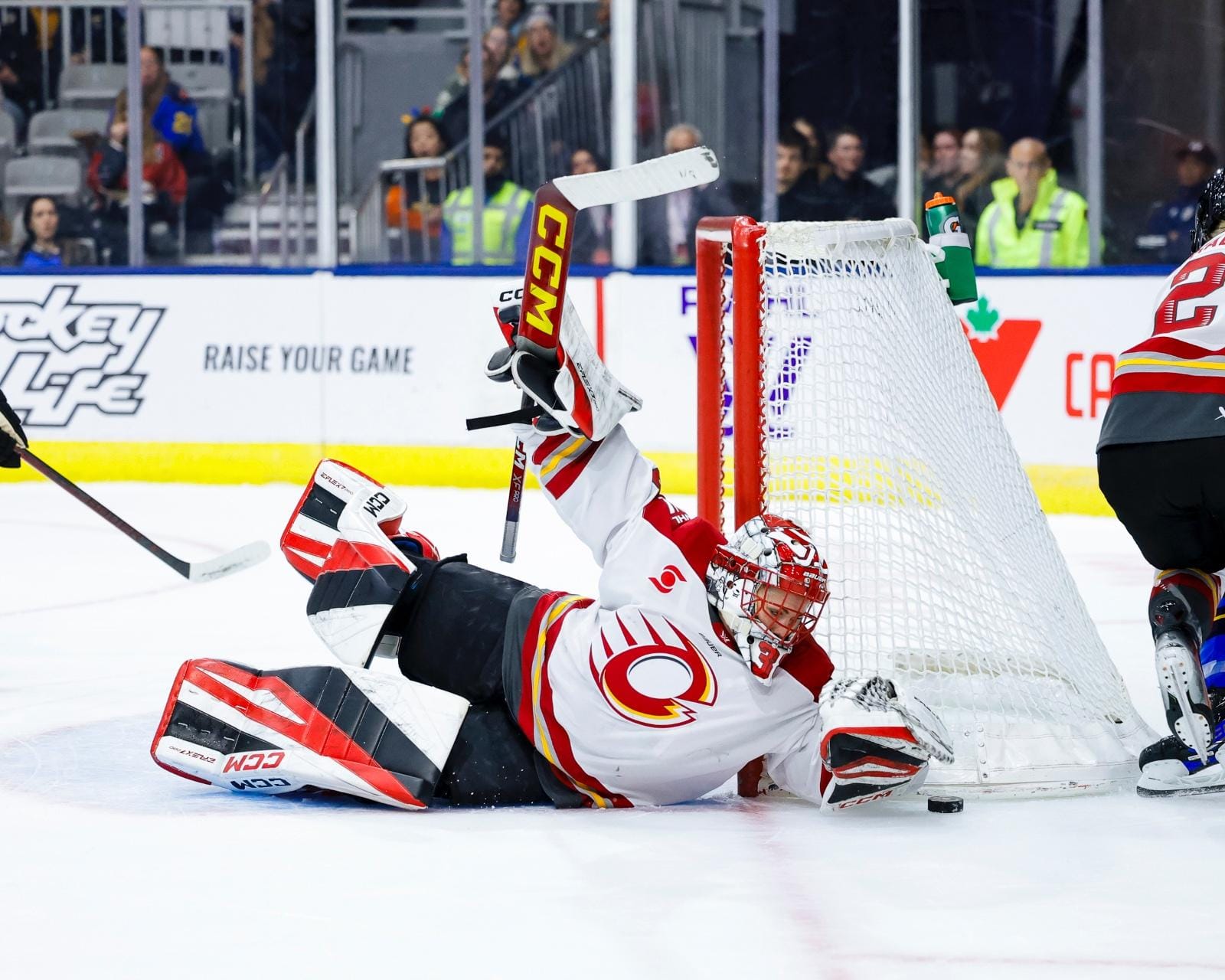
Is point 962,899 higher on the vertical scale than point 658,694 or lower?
lower

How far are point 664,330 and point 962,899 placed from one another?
14.3ft

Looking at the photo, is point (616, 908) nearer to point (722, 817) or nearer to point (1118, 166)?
point (722, 817)

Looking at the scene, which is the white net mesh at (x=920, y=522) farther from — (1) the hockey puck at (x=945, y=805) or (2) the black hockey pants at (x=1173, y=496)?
(2) the black hockey pants at (x=1173, y=496)

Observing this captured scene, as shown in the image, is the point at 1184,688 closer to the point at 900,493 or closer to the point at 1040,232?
the point at 900,493

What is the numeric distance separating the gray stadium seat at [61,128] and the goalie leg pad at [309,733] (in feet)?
17.0

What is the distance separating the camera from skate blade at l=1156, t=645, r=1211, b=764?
2.49 meters

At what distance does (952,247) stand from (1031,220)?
344cm

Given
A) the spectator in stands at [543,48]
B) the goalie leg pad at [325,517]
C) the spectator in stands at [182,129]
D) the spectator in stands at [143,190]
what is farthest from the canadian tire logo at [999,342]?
the goalie leg pad at [325,517]

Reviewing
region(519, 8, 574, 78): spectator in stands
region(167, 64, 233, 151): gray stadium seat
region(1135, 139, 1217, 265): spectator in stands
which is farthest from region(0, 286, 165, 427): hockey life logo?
region(1135, 139, 1217, 265): spectator in stands

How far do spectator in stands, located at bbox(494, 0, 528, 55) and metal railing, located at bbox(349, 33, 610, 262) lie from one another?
0.20 meters

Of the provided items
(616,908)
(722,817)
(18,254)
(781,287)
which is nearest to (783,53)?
(18,254)

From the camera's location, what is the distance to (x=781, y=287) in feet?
9.03

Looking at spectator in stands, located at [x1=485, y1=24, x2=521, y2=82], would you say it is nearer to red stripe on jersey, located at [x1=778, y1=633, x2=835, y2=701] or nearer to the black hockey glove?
the black hockey glove

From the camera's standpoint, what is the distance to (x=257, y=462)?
261 inches
